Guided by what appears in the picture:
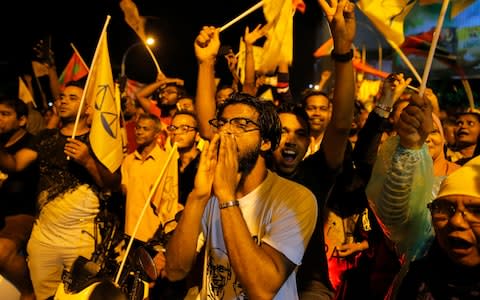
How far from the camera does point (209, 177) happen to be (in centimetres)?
272

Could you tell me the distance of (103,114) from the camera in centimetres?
473

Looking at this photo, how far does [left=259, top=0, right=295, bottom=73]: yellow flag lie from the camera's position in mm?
4238

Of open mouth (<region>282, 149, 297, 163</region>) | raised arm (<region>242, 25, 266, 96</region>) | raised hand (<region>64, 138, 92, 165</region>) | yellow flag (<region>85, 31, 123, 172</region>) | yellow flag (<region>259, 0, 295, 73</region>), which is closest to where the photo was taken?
open mouth (<region>282, 149, 297, 163</region>)

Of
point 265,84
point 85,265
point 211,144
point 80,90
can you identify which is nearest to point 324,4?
point 211,144

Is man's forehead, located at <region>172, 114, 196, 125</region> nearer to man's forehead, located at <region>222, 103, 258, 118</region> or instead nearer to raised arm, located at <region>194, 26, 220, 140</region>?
raised arm, located at <region>194, 26, 220, 140</region>

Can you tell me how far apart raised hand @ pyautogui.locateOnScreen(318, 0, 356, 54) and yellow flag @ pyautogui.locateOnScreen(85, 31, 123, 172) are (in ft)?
7.35

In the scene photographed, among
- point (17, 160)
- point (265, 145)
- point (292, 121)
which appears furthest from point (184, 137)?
point (265, 145)

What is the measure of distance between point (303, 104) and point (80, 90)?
198cm

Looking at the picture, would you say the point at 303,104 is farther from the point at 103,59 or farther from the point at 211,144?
the point at 211,144

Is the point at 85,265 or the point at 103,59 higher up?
the point at 103,59

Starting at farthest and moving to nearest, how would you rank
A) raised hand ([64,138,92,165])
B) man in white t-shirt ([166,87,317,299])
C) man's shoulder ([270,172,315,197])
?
raised hand ([64,138,92,165])
man's shoulder ([270,172,315,197])
man in white t-shirt ([166,87,317,299])

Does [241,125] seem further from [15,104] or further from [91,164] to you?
[15,104]

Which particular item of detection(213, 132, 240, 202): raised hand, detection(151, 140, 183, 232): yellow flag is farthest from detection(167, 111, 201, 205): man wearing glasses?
detection(213, 132, 240, 202): raised hand

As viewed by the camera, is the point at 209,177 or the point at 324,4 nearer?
the point at 209,177
